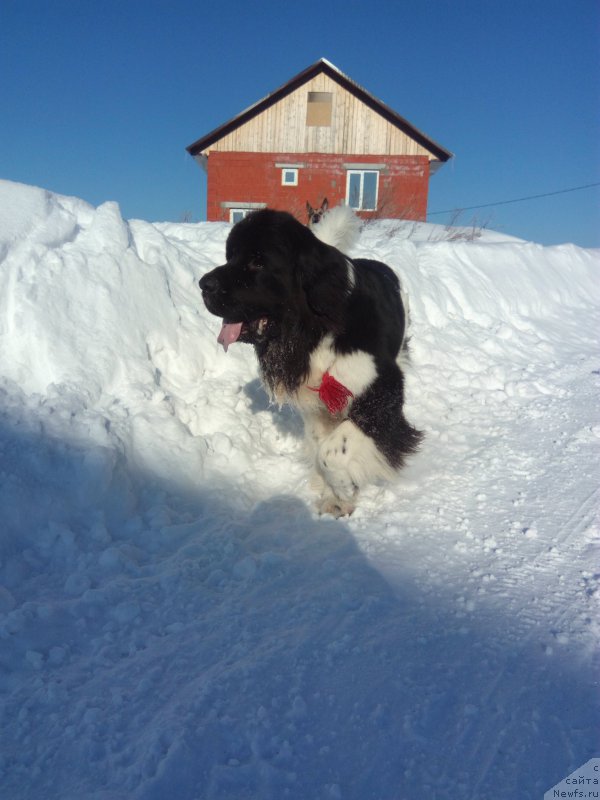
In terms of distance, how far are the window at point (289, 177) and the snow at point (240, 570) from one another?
1803cm

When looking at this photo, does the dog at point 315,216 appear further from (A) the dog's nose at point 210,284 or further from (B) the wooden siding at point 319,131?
(B) the wooden siding at point 319,131

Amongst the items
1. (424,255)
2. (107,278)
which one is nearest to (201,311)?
(107,278)

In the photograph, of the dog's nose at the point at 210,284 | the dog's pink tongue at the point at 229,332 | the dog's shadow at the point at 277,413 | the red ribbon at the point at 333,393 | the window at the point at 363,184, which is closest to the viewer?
the dog's nose at the point at 210,284

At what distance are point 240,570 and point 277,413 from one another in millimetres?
1950

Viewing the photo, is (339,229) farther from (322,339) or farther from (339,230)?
(322,339)

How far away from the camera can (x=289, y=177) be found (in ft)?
71.6

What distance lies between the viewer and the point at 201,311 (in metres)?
5.02

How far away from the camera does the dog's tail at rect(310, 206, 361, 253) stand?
10.9ft

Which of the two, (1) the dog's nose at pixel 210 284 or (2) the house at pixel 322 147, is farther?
(2) the house at pixel 322 147

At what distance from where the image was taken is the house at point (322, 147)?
69.3 feet

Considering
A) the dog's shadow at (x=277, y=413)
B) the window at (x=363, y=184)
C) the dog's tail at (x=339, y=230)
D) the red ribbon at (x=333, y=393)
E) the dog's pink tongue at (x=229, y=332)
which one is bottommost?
the dog's shadow at (x=277, y=413)

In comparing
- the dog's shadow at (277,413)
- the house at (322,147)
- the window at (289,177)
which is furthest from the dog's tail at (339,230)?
the window at (289,177)

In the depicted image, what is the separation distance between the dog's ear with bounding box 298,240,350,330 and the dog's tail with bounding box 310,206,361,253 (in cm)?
38

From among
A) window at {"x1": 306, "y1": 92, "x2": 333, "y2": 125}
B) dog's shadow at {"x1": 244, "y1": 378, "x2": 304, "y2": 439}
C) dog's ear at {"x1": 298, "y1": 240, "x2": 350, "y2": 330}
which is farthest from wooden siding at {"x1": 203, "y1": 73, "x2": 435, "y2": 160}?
dog's ear at {"x1": 298, "y1": 240, "x2": 350, "y2": 330}
